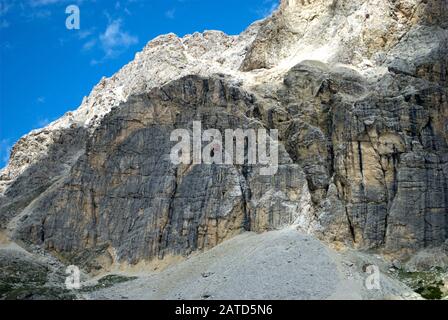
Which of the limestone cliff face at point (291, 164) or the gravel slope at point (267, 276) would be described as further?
the limestone cliff face at point (291, 164)

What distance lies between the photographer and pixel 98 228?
114000mm

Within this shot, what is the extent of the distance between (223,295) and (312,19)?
259 ft

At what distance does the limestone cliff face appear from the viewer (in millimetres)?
103375

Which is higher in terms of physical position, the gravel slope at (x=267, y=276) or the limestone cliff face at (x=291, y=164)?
the limestone cliff face at (x=291, y=164)

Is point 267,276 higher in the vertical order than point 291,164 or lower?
lower

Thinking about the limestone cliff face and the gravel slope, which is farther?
the limestone cliff face

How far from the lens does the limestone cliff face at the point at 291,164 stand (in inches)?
4070

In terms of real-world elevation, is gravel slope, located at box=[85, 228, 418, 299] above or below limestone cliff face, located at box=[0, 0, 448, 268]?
below

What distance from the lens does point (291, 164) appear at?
107 meters

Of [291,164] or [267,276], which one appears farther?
[291,164]
